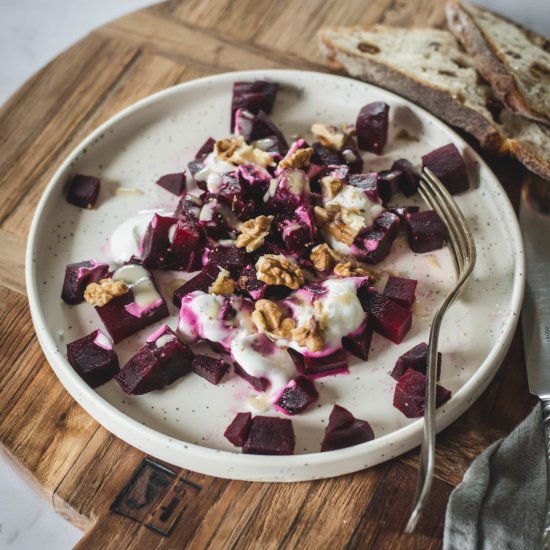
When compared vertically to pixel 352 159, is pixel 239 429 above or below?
below

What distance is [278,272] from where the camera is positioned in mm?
2283

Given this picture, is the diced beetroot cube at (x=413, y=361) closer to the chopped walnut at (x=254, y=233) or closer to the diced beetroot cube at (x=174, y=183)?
the chopped walnut at (x=254, y=233)

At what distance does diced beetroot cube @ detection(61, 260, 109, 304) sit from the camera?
2.39m

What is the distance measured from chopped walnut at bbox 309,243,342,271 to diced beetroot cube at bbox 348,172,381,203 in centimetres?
25

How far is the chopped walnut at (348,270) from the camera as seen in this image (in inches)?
91.4

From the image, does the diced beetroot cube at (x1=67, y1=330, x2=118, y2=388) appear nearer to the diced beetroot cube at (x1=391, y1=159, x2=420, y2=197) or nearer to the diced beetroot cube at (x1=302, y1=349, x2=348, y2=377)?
the diced beetroot cube at (x1=302, y1=349, x2=348, y2=377)

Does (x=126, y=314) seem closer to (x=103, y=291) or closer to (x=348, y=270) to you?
(x=103, y=291)

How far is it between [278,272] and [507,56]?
147 centimetres

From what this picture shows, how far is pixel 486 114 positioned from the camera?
2.86 m

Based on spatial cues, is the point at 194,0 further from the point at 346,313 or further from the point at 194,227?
the point at 346,313

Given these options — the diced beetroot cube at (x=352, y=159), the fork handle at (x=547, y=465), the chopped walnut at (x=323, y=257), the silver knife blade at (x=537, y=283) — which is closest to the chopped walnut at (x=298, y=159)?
the diced beetroot cube at (x=352, y=159)

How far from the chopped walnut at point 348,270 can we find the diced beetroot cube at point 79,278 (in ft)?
2.48

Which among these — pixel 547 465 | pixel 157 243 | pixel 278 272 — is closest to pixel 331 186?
pixel 278 272

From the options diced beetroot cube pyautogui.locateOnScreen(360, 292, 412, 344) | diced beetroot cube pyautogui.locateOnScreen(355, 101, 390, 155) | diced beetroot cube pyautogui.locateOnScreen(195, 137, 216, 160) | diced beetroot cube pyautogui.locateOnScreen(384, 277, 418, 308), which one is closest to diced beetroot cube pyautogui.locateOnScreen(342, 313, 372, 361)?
diced beetroot cube pyautogui.locateOnScreen(360, 292, 412, 344)
